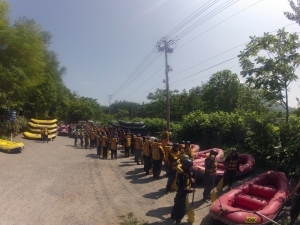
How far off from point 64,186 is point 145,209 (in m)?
3.64

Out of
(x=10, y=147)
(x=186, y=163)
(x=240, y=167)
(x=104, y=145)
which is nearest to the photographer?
(x=186, y=163)

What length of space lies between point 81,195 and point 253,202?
525 cm

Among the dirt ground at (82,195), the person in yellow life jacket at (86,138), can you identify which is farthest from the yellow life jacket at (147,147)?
the person in yellow life jacket at (86,138)

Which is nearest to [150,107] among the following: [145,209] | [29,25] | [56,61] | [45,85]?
[56,61]

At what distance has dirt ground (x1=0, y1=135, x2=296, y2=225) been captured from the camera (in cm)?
744

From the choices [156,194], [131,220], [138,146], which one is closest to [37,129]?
[138,146]

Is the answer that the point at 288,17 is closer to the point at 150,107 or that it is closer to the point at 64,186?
the point at 64,186

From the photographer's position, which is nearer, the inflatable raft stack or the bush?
the bush

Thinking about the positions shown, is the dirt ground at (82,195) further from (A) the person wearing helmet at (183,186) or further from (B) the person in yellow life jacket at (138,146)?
(B) the person in yellow life jacket at (138,146)

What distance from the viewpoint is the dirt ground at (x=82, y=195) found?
7438 millimetres

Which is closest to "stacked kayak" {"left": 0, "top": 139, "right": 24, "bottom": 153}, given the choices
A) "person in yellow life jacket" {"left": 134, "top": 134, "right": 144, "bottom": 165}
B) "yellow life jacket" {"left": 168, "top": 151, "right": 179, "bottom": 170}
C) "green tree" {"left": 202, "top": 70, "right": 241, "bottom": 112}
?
"person in yellow life jacket" {"left": 134, "top": 134, "right": 144, "bottom": 165}

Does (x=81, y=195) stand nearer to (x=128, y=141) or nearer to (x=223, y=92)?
(x=128, y=141)

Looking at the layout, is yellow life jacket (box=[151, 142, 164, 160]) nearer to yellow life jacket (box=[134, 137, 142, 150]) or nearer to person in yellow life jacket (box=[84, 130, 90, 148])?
yellow life jacket (box=[134, 137, 142, 150])

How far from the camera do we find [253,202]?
7570 millimetres
